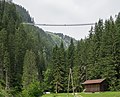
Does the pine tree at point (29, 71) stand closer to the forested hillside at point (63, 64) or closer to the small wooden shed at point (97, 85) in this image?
the forested hillside at point (63, 64)

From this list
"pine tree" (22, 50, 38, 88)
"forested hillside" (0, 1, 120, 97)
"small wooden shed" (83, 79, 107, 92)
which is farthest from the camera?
"pine tree" (22, 50, 38, 88)

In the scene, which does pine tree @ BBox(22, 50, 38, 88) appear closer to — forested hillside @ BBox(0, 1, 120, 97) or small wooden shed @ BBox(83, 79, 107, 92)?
forested hillside @ BBox(0, 1, 120, 97)

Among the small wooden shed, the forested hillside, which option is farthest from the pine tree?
the small wooden shed

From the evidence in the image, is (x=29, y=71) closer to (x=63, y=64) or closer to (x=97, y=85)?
(x=63, y=64)

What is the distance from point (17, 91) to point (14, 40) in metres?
21.4

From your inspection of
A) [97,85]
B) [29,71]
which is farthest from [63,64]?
[97,85]

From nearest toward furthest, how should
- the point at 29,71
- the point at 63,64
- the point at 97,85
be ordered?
the point at 97,85 < the point at 63,64 < the point at 29,71

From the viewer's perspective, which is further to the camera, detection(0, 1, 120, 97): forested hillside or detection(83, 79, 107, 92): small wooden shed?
detection(0, 1, 120, 97): forested hillside

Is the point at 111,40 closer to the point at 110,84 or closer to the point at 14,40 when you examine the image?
the point at 110,84

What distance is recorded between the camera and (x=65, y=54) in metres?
88.9

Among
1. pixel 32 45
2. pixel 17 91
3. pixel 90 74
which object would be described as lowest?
pixel 17 91

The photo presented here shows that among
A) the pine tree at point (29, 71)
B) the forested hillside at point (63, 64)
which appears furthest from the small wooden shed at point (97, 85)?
the pine tree at point (29, 71)

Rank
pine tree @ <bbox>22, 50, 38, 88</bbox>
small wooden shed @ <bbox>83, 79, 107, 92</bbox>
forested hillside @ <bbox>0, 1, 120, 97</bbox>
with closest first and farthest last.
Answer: small wooden shed @ <bbox>83, 79, 107, 92</bbox> → forested hillside @ <bbox>0, 1, 120, 97</bbox> → pine tree @ <bbox>22, 50, 38, 88</bbox>

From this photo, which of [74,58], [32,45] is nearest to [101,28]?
[74,58]
